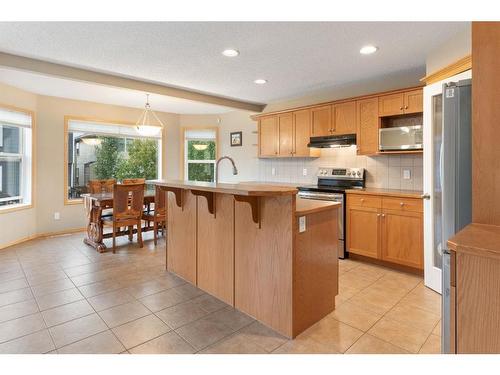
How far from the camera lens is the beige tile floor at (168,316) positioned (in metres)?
2.07

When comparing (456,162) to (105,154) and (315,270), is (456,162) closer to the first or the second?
(315,270)

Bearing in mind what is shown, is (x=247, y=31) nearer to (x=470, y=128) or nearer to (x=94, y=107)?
(x=470, y=128)

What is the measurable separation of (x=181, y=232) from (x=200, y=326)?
48.7 inches

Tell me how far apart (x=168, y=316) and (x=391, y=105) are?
11.5 feet

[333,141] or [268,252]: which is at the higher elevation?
[333,141]

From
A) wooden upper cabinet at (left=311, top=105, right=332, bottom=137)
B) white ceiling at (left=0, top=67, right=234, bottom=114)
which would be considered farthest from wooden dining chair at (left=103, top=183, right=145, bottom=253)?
wooden upper cabinet at (left=311, top=105, right=332, bottom=137)

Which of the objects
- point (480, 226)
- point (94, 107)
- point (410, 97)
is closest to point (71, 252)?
point (94, 107)

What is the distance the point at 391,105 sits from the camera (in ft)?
12.4

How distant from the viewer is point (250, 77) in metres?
4.02

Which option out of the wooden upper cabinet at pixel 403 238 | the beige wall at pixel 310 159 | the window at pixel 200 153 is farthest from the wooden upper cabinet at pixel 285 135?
the window at pixel 200 153

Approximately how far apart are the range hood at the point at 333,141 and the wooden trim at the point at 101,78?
5.74 ft

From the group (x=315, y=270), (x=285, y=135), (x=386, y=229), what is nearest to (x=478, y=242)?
(x=315, y=270)

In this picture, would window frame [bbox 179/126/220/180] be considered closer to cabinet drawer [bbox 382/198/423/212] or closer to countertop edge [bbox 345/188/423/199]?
countertop edge [bbox 345/188/423/199]
